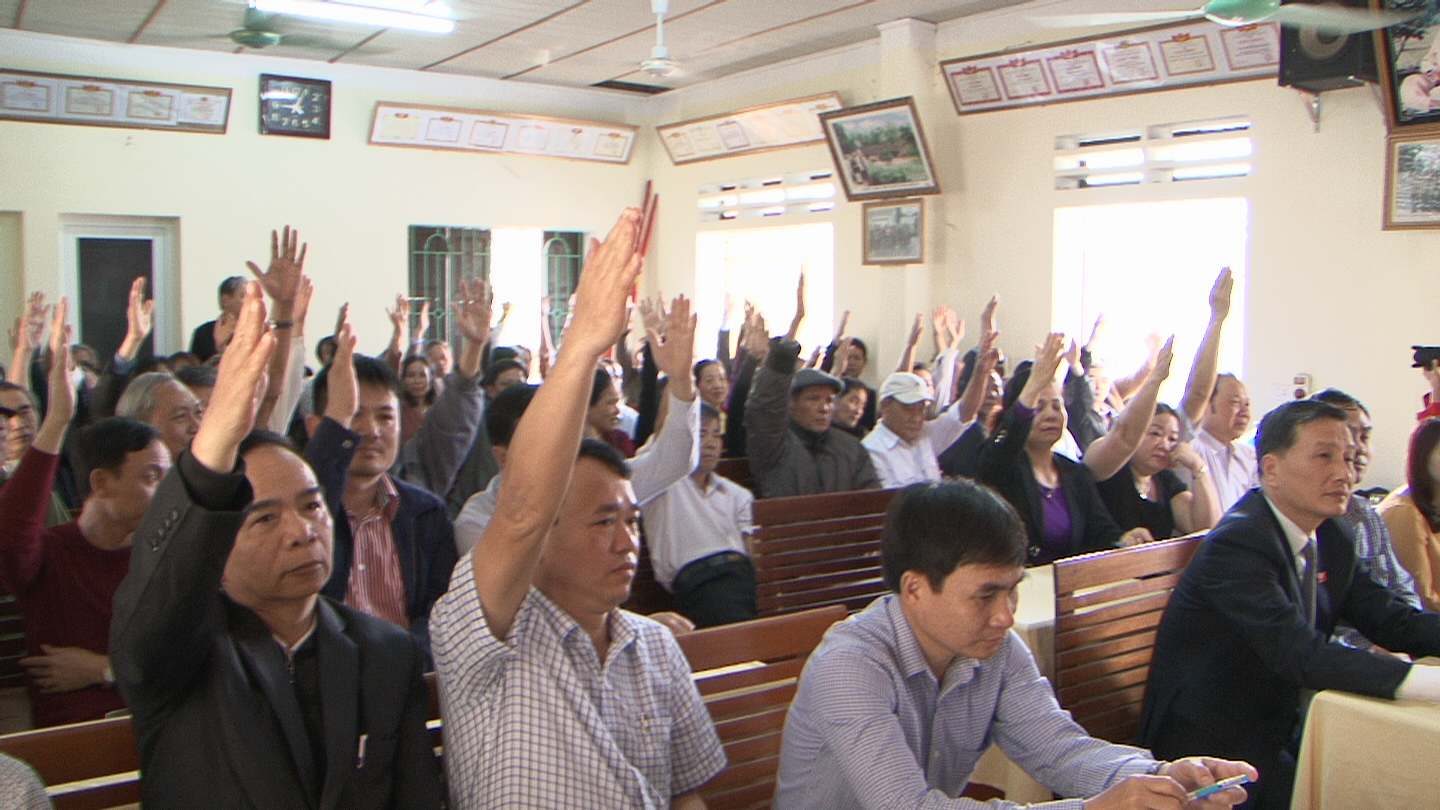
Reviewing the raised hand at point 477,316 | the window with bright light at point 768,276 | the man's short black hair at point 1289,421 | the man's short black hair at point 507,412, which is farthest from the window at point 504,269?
the man's short black hair at point 1289,421

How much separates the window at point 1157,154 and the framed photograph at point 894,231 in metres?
1.11

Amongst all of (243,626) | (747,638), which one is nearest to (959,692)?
(747,638)

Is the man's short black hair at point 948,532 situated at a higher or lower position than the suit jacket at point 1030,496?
higher

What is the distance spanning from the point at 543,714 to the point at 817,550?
1959 mm

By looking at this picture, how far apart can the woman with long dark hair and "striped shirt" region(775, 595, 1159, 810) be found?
197cm

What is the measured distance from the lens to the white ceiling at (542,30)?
22.9 feet

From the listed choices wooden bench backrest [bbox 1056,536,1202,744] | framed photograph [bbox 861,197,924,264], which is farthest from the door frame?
wooden bench backrest [bbox 1056,536,1202,744]

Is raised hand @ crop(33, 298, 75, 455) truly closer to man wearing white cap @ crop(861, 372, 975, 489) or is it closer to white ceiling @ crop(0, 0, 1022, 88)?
man wearing white cap @ crop(861, 372, 975, 489)

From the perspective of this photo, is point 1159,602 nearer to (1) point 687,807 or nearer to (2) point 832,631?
(2) point 832,631

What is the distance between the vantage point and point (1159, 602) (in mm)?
2836

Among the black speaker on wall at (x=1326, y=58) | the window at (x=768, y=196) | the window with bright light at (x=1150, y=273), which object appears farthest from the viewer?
the window at (x=768, y=196)

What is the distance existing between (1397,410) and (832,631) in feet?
16.1

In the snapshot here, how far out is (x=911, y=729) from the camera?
1.69 m

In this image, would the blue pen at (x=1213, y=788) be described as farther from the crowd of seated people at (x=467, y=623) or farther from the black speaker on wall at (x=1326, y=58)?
the black speaker on wall at (x=1326, y=58)
